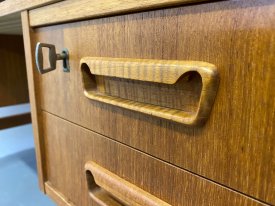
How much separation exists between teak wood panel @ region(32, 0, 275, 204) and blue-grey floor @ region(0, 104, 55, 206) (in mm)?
765

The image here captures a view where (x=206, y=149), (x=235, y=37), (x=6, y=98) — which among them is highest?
(x=235, y=37)

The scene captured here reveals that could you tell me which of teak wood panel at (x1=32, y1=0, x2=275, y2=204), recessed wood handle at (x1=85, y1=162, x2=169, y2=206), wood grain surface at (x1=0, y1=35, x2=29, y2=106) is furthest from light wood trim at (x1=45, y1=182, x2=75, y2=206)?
wood grain surface at (x1=0, y1=35, x2=29, y2=106)

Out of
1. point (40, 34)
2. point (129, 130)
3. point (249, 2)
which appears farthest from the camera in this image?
point (40, 34)

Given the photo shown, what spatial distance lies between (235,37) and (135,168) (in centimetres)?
21

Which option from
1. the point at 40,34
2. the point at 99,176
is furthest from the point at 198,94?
the point at 40,34

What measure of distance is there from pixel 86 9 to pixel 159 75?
0.52 ft

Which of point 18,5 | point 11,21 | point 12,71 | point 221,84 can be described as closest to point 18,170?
point 12,71

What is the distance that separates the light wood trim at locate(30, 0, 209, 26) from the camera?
0.92 feet

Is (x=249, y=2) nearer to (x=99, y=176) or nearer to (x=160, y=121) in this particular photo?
(x=160, y=121)

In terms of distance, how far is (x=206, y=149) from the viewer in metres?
0.26

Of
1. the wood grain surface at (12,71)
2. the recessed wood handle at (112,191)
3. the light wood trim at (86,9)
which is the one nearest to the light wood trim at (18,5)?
the light wood trim at (86,9)

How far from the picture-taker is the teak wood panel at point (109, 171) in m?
0.28

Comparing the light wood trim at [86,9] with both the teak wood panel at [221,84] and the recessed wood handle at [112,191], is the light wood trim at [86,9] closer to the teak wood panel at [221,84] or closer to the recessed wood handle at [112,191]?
the teak wood panel at [221,84]

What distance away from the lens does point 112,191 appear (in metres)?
0.38
